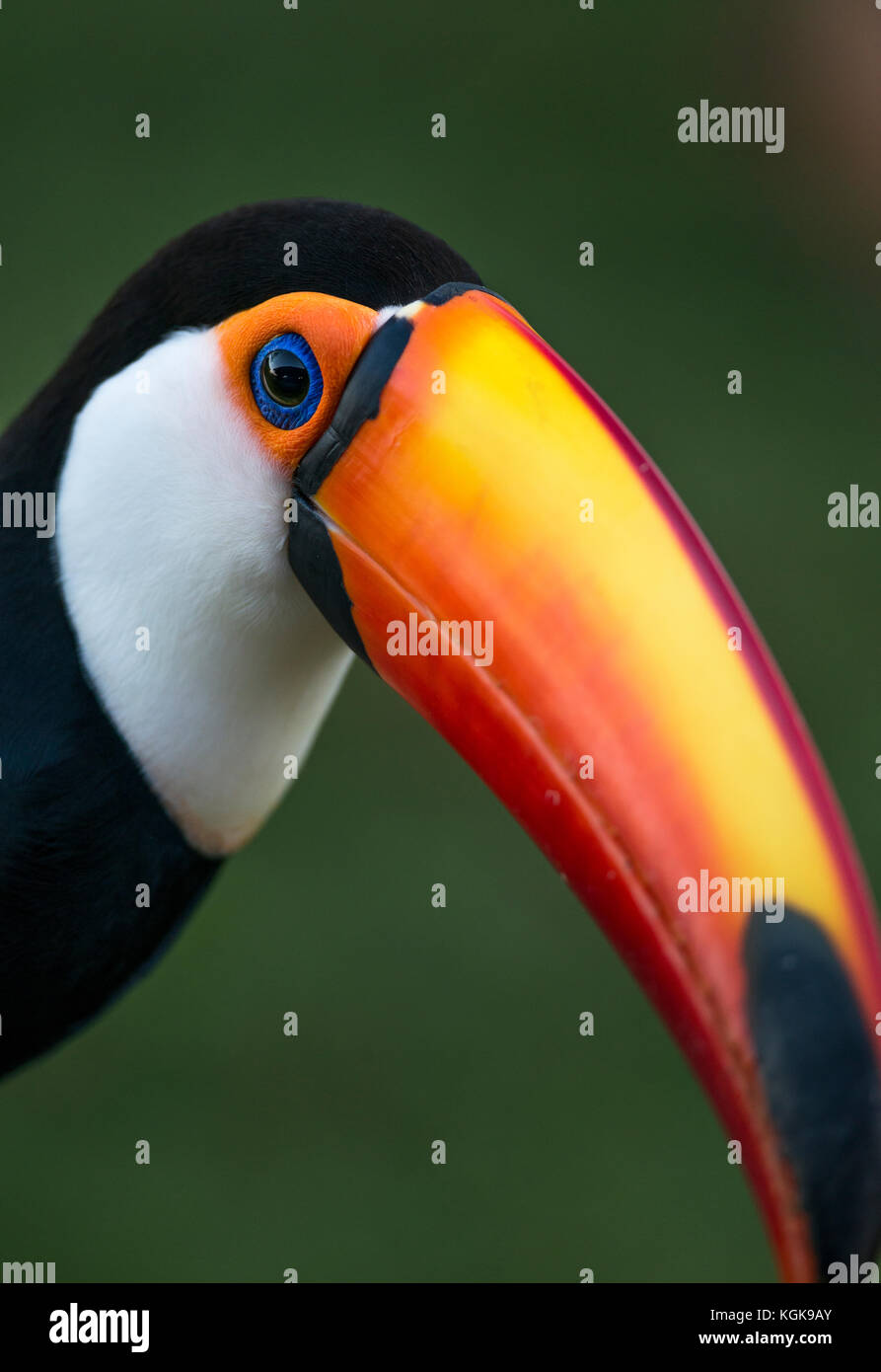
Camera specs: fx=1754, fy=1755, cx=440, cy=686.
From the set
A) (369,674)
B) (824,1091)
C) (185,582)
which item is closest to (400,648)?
(185,582)

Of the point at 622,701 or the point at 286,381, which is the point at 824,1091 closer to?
the point at 622,701

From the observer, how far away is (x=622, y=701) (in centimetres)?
149

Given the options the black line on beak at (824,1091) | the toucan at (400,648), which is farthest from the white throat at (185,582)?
the black line on beak at (824,1091)

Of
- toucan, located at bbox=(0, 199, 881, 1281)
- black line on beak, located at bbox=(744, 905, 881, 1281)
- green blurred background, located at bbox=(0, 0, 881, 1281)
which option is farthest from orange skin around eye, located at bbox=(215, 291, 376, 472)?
green blurred background, located at bbox=(0, 0, 881, 1281)

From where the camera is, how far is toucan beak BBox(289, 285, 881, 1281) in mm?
1384

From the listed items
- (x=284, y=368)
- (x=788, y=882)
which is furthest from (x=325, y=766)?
(x=788, y=882)

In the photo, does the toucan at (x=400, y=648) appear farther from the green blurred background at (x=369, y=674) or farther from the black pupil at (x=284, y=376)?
the green blurred background at (x=369, y=674)

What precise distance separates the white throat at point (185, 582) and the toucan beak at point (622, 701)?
3.3 inches

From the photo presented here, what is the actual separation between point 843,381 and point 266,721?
414 cm

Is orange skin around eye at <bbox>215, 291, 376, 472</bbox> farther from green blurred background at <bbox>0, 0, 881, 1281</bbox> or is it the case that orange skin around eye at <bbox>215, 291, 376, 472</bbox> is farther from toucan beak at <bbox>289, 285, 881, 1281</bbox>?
green blurred background at <bbox>0, 0, 881, 1281</bbox>

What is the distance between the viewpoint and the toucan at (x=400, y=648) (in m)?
1.41

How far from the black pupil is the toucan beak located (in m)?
0.05

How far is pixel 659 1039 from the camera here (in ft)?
13.8

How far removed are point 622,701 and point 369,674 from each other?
318cm
